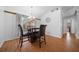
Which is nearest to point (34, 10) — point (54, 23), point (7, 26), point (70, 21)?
point (54, 23)

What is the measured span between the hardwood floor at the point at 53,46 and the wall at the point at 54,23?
11cm

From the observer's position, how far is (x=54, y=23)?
2064 mm

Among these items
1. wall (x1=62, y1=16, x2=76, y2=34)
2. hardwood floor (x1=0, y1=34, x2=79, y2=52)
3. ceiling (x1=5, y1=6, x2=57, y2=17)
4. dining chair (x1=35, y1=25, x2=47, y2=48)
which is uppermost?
ceiling (x1=5, y1=6, x2=57, y2=17)

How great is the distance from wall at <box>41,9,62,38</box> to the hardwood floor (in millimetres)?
110

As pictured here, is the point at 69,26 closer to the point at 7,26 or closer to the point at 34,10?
the point at 34,10

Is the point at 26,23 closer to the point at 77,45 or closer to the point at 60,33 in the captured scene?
the point at 60,33

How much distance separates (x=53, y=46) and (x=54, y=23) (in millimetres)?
473

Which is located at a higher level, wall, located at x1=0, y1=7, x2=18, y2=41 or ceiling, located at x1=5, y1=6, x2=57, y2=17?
ceiling, located at x1=5, y1=6, x2=57, y2=17

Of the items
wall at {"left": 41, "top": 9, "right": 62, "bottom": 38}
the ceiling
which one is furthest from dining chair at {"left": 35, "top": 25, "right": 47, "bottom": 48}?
the ceiling

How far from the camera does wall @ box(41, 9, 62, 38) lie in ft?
6.68

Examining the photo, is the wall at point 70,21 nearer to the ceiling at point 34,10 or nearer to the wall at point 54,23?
the wall at point 54,23

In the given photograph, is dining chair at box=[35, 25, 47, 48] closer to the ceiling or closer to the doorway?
the ceiling
